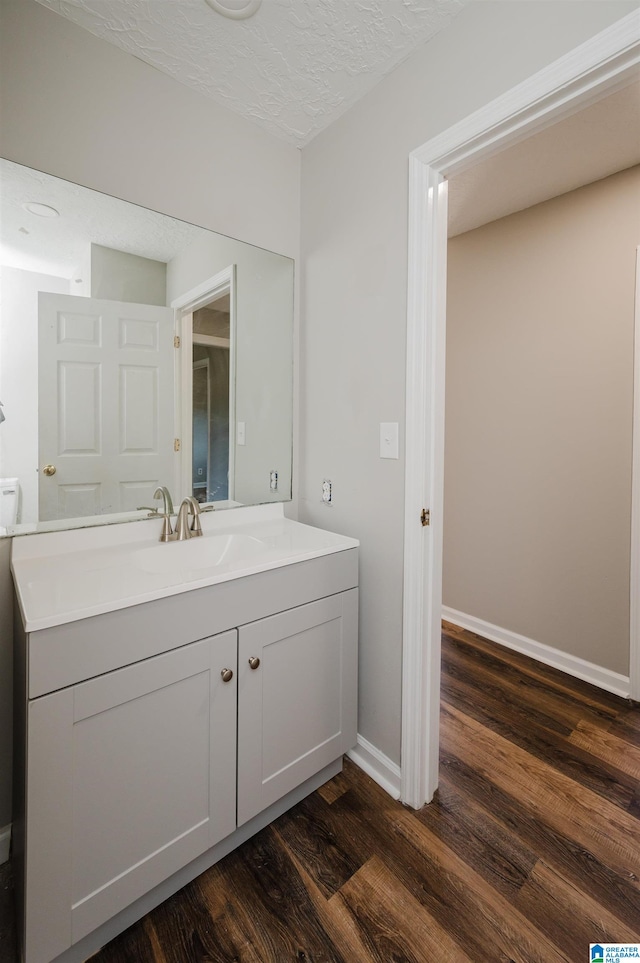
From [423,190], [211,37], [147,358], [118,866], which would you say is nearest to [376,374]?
[423,190]

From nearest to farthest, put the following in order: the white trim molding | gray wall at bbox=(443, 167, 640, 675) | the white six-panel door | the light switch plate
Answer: the white six-panel door < the light switch plate < the white trim molding < gray wall at bbox=(443, 167, 640, 675)

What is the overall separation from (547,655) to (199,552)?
1.94 meters

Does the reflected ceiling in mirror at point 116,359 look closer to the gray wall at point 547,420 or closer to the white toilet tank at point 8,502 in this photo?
the white toilet tank at point 8,502

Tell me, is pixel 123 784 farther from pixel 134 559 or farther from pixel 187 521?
pixel 187 521

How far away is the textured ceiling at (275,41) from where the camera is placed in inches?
49.2

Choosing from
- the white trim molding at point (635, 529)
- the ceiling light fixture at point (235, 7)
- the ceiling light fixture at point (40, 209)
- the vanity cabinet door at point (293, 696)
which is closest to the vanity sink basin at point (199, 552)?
the vanity cabinet door at point (293, 696)

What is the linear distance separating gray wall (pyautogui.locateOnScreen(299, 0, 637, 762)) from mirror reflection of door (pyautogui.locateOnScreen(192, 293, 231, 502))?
35 centimetres

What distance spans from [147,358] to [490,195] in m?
1.86

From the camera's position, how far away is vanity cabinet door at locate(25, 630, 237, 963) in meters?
0.93

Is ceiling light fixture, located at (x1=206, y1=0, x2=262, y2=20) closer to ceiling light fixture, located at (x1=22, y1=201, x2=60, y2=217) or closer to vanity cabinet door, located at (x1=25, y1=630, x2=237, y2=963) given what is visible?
ceiling light fixture, located at (x1=22, y1=201, x2=60, y2=217)

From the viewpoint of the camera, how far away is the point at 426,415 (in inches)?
55.8

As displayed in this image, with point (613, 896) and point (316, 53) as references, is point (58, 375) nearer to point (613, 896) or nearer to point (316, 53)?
point (316, 53)

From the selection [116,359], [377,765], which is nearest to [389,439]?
[116,359]

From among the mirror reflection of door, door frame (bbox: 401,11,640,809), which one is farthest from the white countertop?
door frame (bbox: 401,11,640,809)
